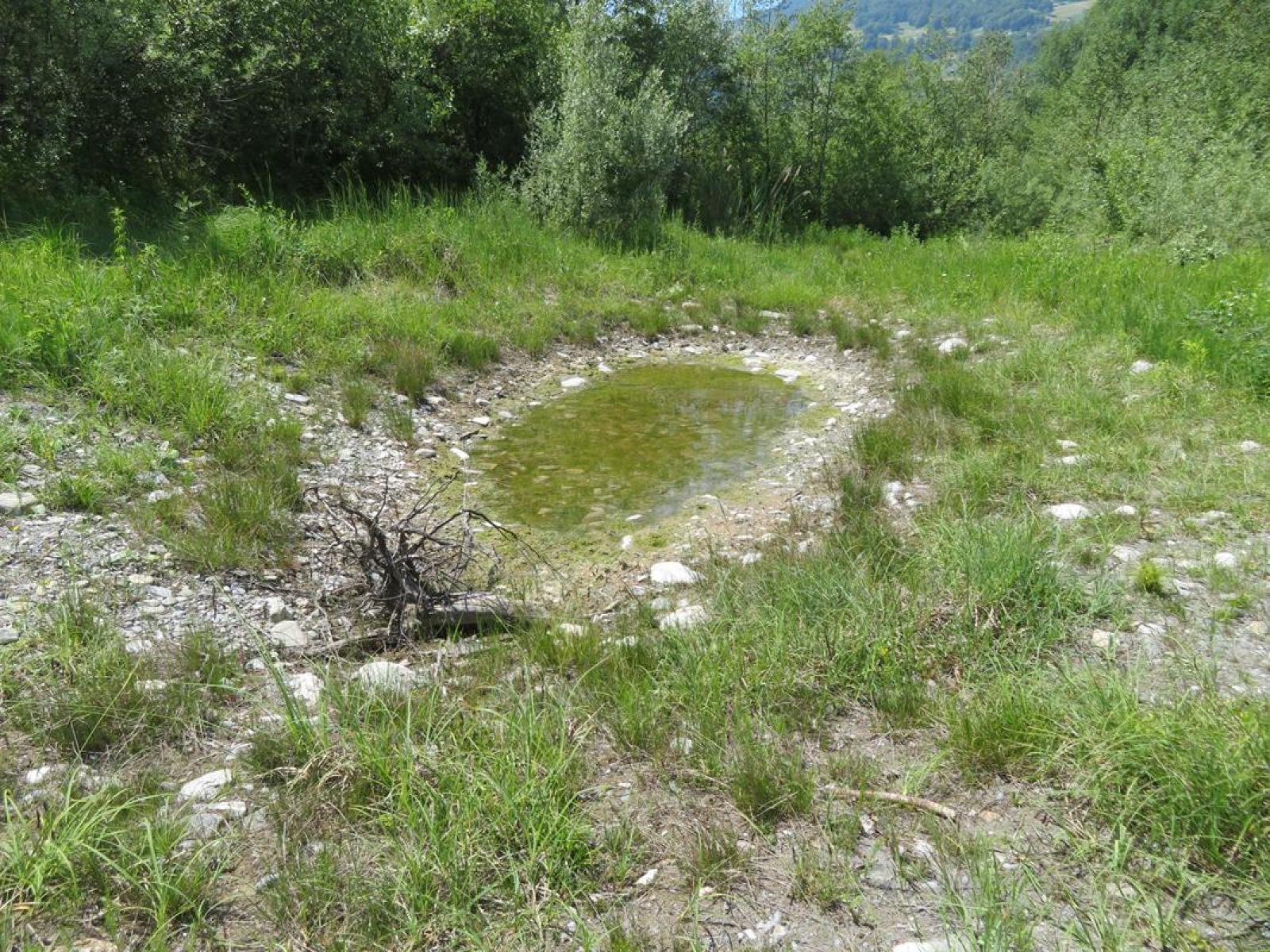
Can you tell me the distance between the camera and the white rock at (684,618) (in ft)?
11.7

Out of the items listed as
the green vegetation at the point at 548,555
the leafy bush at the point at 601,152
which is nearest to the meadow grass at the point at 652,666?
the green vegetation at the point at 548,555

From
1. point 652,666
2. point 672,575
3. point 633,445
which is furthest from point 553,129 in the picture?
point 652,666

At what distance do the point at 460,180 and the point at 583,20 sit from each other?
103 inches

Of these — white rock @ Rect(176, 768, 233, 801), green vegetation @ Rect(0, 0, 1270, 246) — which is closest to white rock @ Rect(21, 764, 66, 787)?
white rock @ Rect(176, 768, 233, 801)

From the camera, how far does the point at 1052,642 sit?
130 inches

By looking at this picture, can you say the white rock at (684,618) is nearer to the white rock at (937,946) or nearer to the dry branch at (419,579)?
the dry branch at (419,579)

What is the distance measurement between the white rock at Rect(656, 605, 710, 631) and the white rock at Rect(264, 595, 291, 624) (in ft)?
5.36

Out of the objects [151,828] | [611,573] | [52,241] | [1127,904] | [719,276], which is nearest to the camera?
[1127,904]

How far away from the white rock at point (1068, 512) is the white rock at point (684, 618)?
190 cm

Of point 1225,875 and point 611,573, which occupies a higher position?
point 1225,875

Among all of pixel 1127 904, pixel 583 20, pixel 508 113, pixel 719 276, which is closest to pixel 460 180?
pixel 508 113

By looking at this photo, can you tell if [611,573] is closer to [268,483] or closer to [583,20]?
[268,483]

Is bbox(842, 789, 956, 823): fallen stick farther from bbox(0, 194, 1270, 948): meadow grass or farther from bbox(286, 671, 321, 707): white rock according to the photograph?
bbox(286, 671, 321, 707): white rock

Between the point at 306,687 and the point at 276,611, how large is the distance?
68 centimetres
